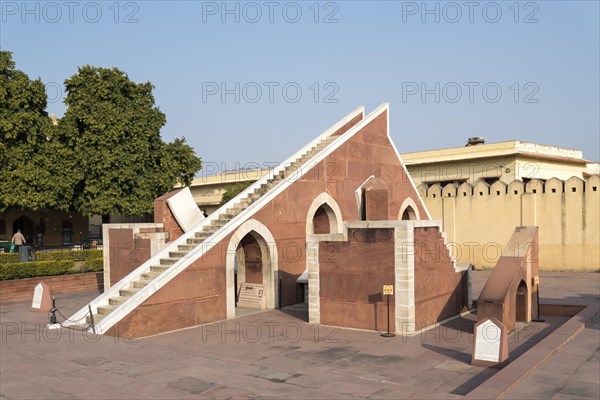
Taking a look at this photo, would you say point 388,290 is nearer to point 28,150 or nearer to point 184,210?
point 184,210

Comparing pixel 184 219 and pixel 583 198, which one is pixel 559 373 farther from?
pixel 583 198

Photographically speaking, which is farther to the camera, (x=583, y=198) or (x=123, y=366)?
(x=583, y=198)

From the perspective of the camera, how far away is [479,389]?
26.5 ft

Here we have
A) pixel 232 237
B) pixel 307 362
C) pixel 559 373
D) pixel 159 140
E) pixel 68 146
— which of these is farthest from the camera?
pixel 159 140

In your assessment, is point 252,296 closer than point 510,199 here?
Yes

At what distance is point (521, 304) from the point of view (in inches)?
568

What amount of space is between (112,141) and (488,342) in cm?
2417

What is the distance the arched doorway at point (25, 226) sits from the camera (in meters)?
38.4

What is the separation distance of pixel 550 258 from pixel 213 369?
2095 centimetres

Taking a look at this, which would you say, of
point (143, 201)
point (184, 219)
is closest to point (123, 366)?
point (184, 219)

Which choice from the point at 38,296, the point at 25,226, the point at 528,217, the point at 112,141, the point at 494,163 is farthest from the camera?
the point at 25,226

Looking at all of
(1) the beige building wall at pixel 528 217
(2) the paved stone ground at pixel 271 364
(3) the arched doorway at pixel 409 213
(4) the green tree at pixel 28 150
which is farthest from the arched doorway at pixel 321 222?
(4) the green tree at pixel 28 150

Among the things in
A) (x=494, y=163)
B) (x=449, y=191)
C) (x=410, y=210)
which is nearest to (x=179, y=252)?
(x=410, y=210)

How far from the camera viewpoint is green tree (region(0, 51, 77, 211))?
26.7 m
